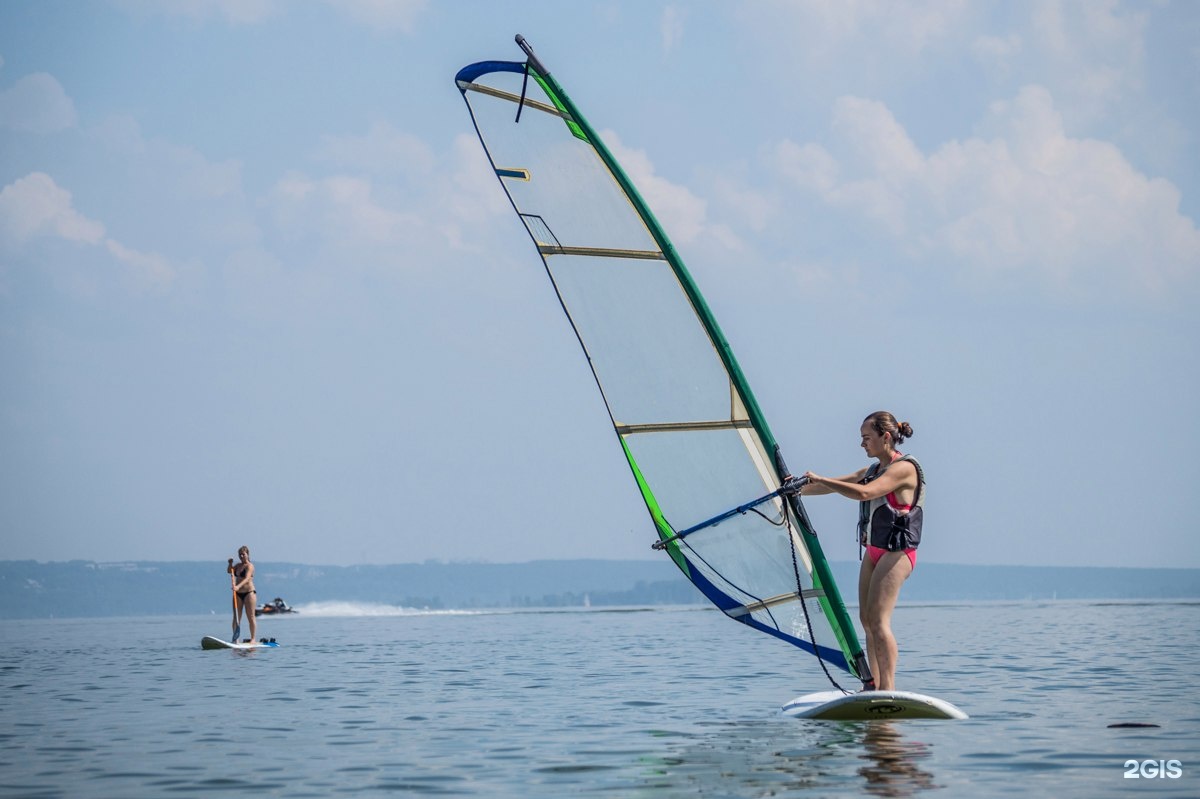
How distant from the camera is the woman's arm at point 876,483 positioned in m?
8.99

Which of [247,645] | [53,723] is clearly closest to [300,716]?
[53,723]

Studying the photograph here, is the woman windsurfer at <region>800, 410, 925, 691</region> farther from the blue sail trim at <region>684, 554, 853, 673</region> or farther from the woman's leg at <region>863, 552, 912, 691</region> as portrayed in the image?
the blue sail trim at <region>684, 554, 853, 673</region>

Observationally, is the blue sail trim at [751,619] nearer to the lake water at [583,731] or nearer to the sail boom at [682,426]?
the lake water at [583,731]

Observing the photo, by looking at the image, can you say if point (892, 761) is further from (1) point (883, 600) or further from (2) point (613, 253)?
(2) point (613, 253)

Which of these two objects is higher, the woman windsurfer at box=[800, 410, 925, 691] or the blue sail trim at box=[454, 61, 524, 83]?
the blue sail trim at box=[454, 61, 524, 83]

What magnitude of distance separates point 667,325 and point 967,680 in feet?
24.7

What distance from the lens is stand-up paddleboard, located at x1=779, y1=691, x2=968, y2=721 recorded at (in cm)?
951

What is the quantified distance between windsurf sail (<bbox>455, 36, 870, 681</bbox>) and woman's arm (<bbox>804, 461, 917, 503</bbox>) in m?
0.31

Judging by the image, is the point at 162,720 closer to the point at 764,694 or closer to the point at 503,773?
the point at 503,773

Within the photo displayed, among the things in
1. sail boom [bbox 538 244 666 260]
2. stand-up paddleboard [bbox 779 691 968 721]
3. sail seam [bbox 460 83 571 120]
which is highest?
sail seam [bbox 460 83 571 120]

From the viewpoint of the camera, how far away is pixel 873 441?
30.2ft
